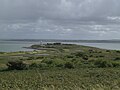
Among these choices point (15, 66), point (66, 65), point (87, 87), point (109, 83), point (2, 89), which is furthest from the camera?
point (66, 65)

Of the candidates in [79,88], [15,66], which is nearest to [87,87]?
[79,88]

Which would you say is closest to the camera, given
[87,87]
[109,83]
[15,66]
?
[87,87]

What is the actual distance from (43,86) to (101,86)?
450cm

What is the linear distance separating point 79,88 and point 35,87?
332cm

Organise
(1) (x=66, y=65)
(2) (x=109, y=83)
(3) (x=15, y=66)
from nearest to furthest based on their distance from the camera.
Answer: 1. (2) (x=109, y=83)
2. (3) (x=15, y=66)
3. (1) (x=66, y=65)

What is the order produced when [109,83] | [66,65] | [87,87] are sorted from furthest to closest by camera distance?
[66,65], [109,83], [87,87]

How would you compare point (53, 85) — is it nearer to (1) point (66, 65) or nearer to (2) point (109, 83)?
(2) point (109, 83)

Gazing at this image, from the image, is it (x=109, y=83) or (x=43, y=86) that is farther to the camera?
(x=109, y=83)

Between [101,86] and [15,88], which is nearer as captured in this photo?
[15,88]

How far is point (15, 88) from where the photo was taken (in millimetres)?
19344

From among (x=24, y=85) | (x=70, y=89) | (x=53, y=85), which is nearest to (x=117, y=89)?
(x=70, y=89)

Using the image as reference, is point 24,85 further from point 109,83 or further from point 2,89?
point 109,83

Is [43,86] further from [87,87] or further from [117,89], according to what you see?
[117,89]

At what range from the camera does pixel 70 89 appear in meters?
19.5
